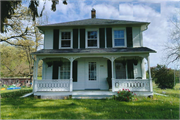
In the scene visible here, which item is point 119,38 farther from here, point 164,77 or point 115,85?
point 164,77

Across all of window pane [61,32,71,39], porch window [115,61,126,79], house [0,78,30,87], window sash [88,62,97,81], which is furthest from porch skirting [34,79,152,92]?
house [0,78,30,87]

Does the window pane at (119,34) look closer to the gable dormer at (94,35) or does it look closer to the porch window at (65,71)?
the gable dormer at (94,35)

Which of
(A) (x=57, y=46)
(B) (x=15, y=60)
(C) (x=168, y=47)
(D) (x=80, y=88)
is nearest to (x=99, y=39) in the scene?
(A) (x=57, y=46)

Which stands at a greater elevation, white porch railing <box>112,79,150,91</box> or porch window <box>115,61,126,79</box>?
porch window <box>115,61,126,79</box>

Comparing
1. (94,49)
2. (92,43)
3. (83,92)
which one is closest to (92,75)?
(83,92)

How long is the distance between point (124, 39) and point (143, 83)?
3.55 meters

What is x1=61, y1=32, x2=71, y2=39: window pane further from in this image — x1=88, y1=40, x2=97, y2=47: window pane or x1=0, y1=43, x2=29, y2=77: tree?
x1=0, y1=43, x2=29, y2=77: tree

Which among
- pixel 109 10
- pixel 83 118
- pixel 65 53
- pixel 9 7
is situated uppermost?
pixel 109 10

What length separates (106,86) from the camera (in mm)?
9234

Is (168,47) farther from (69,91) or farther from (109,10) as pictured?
(69,91)

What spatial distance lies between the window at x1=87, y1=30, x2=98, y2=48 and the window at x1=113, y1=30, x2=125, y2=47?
1.47 metres

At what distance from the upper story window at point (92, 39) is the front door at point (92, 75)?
1.34 m

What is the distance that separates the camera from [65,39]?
31.8 feet

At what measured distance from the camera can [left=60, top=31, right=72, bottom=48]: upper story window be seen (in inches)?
381
